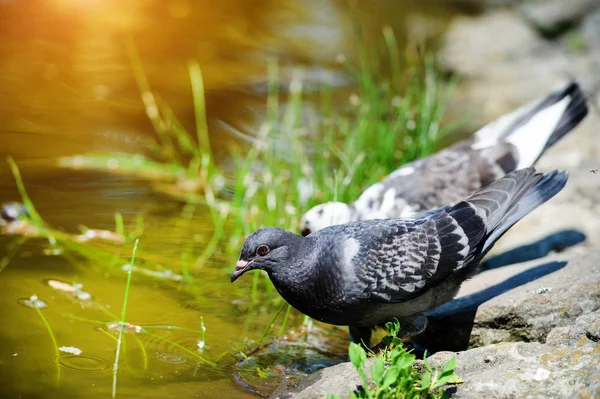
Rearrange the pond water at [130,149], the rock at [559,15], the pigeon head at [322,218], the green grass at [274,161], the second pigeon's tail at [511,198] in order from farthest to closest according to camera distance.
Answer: the rock at [559,15]
the green grass at [274,161]
the pigeon head at [322,218]
the second pigeon's tail at [511,198]
the pond water at [130,149]

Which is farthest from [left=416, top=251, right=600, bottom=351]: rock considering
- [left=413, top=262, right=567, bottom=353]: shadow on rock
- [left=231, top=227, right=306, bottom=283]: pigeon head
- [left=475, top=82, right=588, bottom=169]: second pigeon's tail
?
[left=475, top=82, right=588, bottom=169]: second pigeon's tail

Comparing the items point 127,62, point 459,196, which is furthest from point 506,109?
point 127,62

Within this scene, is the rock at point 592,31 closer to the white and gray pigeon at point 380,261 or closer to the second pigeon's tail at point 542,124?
the second pigeon's tail at point 542,124

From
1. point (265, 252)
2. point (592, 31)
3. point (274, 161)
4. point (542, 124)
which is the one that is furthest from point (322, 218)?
point (592, 31)

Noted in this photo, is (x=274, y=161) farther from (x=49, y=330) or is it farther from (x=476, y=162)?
A: (x=49, y=330)

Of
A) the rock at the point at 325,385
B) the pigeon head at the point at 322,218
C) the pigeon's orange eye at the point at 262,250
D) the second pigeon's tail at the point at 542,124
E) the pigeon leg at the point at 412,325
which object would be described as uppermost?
the second pigeon's tail at the point at 542,124

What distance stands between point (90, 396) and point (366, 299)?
1.30m

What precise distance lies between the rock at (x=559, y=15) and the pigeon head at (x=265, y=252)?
6.85 m

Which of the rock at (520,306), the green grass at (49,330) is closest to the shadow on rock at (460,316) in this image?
the rock at (520,306)

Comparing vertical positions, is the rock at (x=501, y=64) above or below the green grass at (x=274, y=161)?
above

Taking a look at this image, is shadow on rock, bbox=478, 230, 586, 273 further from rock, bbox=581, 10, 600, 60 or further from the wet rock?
rock, bbox=581, 10, 600, 60

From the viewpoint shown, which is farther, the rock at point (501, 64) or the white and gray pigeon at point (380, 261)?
the rock at point (501, 64)

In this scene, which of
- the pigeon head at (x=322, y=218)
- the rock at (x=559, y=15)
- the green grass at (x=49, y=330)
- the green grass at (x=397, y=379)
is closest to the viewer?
the green grass at (x=397, y=379)

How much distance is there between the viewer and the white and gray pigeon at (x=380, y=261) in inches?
149
